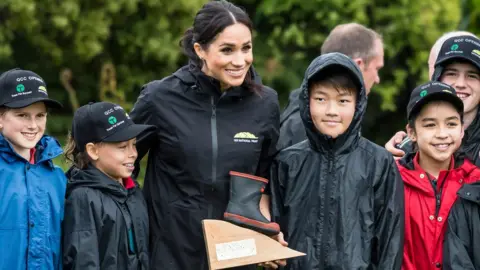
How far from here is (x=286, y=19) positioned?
592 inches

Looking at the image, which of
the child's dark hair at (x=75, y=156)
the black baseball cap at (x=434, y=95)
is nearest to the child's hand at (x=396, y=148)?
the black baseball cap at (x=434, y=95)

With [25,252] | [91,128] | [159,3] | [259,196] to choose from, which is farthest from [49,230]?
[159,3]

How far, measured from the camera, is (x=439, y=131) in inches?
235

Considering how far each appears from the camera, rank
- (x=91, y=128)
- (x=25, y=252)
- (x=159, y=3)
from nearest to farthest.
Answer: (x=25, y=252) < (x=91, y=128) < (x=159, y=3)

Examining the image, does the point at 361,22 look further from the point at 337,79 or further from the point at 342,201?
the point at 342,201

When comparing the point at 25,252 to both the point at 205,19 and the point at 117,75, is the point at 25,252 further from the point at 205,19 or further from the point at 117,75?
the point at 117,75

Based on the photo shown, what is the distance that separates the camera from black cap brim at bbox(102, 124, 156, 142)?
594 centimetres

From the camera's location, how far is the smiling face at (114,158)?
5996 millimetres

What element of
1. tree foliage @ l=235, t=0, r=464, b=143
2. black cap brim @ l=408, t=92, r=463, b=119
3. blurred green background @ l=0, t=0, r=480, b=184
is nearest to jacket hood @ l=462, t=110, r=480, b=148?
black cap brim @ l=408, t=92, r=463, b=119

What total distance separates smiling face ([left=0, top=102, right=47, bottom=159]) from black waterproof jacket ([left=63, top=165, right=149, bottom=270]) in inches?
12.8

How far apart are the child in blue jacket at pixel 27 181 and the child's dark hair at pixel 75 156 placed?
17cm

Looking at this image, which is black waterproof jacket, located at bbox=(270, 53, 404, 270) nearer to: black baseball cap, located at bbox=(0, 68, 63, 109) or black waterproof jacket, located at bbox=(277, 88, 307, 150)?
black waterproof jacket, located at bbox=(277, 88, 307, 150)

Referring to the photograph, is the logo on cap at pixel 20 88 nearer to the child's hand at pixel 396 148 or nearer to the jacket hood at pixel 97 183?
the jacket hood at pixel 97 183

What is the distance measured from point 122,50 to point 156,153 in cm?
907
